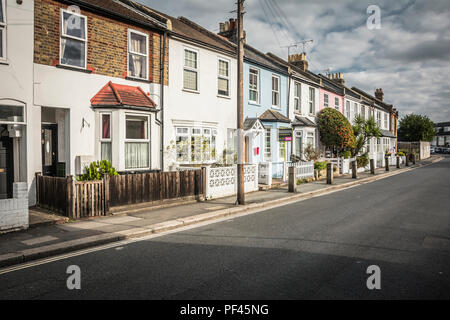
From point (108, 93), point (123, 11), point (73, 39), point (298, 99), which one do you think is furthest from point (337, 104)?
point (73, 39)

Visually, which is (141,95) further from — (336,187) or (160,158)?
(336,187)

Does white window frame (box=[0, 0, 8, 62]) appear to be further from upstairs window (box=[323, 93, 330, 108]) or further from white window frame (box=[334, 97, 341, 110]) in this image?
white window frame (box=[334, 97, 341, 110])

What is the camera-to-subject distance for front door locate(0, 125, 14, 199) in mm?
9680

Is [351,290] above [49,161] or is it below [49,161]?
below

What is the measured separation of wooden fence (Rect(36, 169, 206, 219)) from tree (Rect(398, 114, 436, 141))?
63.5 m

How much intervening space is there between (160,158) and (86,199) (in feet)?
15.0

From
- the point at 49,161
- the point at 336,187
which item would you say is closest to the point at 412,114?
the point at 336,187

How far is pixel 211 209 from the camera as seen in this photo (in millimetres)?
10422

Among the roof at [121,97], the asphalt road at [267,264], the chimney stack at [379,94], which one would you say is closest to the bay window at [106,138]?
the roof at [121,97]

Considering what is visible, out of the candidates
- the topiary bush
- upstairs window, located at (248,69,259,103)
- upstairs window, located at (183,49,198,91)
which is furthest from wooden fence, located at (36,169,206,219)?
upstairs window, located at (248,69,259,103)

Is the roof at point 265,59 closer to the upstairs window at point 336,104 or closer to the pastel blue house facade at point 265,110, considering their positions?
the pastel blue house facade at point 265,110

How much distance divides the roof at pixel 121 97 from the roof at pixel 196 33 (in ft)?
10.9

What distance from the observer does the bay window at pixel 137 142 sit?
11.9 m
